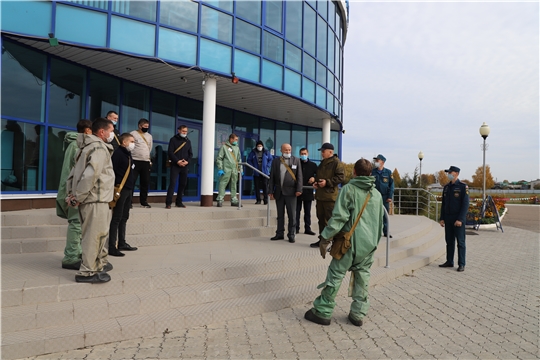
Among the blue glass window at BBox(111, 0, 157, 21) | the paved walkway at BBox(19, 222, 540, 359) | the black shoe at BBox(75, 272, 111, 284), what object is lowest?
the paved walkway at BBox(19, 222, 540, 359)

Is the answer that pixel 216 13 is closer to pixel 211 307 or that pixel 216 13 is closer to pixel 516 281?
pixel 211 307

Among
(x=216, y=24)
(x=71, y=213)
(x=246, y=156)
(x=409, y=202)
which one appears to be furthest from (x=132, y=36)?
(x=409, y=202)

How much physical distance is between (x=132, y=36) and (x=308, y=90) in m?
5.83

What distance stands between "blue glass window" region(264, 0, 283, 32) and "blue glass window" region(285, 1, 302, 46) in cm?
27

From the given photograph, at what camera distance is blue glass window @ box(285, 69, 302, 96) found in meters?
11.0

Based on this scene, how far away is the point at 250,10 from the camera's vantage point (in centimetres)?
1012

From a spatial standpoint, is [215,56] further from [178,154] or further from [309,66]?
[309,66]

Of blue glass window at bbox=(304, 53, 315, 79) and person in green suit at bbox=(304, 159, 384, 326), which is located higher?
blue glass window at bbox=(304, 53, 315, 79)

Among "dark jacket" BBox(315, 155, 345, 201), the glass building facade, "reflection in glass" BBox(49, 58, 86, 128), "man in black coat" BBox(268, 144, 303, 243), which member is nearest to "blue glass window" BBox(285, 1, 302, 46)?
the glass building facade

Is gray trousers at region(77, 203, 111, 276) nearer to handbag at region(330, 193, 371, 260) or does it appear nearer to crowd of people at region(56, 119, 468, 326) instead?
crowd of people at region(56, 119, 468, 326)

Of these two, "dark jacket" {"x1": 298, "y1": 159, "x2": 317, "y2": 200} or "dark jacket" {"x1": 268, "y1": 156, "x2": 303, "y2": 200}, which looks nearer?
"dark jacket" {"x1": 268, "y1": 156, "x2": 303, "y2": 200}

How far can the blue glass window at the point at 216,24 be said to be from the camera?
9.11 metres

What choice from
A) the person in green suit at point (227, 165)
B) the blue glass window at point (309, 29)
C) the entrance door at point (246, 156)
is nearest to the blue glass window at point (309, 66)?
the blue glass window at point (309, 29)

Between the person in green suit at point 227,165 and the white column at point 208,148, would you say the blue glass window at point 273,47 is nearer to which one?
the white column at point 208,148
